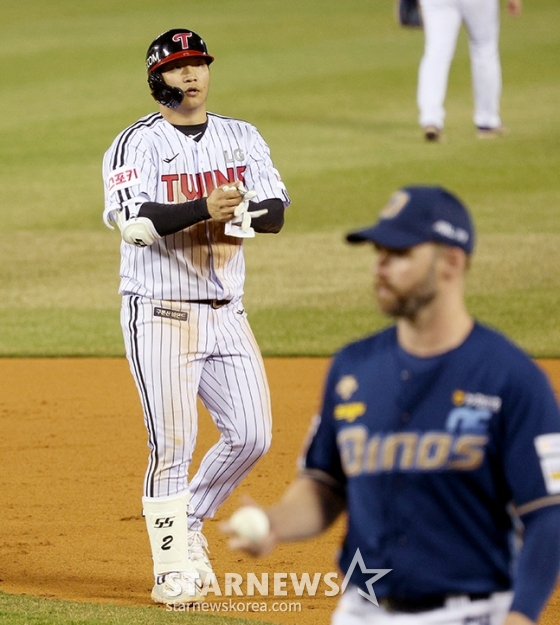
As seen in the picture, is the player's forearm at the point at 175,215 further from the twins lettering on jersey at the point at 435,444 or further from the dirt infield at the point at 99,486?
the twins lettering on jersey at the point at 435,444

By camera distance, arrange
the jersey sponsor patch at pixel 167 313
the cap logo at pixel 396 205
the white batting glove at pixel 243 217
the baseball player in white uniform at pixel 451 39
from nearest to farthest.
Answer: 1. the cap logo at pixel 396 205
2. the white batting glove at pixel 243 217
3. the jersey sponsor patch at pixel 167 313
4. the baseball player in white uniform at pixel 451 39

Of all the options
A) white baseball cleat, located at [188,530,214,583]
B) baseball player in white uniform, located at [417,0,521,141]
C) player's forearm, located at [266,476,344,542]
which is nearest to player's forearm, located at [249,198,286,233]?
white baseball cleat, located at [188,530,214,583]

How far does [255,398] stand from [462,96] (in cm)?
1410

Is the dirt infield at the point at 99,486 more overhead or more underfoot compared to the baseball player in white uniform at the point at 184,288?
more underfoot

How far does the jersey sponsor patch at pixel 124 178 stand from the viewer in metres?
5.18

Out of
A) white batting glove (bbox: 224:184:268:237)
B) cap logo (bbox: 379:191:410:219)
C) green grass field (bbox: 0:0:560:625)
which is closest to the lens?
cap logo (bbox: 379:191:410:219)

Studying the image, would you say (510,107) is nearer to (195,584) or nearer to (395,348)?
(195,584)

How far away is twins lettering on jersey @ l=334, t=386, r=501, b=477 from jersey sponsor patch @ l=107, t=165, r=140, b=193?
97.0 inches

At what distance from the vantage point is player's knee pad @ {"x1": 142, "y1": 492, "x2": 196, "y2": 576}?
5.26 m

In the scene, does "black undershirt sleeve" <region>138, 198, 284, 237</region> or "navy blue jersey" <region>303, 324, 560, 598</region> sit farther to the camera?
"black undershirt sleeve" <region>138, 198, 284, 237</region>

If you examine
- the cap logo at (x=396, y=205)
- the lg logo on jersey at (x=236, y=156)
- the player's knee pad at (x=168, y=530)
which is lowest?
the player's knee pad at (x=168, y=530)

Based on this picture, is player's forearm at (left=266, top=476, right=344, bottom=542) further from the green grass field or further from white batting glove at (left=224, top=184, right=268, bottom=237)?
white batting glove at (left=224, top=184, right=268, bottom=237)

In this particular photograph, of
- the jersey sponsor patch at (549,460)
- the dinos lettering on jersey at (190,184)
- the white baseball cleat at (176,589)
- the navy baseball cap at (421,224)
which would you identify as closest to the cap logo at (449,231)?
the navy baseball cap at (421,224)

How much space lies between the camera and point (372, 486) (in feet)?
9.62
